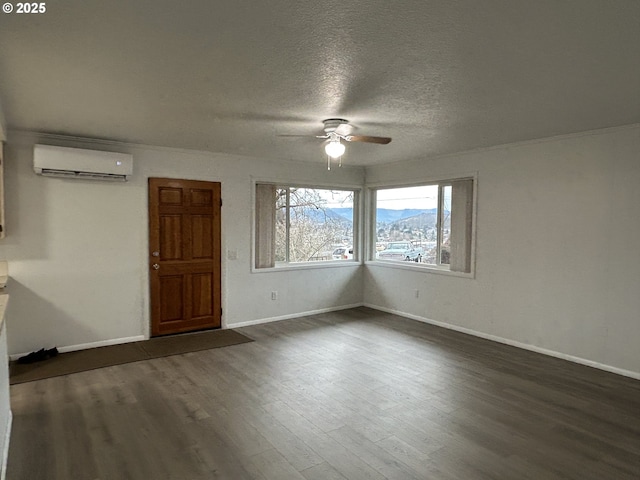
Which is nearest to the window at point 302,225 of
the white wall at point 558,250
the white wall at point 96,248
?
the white wall at point 96,248

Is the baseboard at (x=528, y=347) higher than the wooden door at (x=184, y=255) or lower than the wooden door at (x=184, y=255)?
lower

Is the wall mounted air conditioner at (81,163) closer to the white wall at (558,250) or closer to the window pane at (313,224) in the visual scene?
the window pane at (313,224)

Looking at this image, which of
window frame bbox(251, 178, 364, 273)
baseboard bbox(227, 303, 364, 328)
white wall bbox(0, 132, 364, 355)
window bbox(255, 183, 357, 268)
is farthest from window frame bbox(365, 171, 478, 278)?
white wall bbox(0, 132, 364, 355)

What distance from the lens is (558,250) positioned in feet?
14.5

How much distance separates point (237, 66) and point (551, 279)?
3.98 metres

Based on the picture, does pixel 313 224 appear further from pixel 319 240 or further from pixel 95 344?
pixel 95 344

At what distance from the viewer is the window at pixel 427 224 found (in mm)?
5457

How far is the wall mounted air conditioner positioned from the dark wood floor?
2.11 m

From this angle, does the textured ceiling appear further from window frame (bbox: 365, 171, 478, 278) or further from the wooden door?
window frame (bbox: 365, 171, 478, 278)

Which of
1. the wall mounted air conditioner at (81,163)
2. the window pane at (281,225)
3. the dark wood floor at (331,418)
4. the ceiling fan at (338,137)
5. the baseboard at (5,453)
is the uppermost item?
the ceiling fan at (338,137)

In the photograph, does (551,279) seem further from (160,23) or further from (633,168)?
(160,23)

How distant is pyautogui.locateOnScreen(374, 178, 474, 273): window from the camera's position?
17.9 ft

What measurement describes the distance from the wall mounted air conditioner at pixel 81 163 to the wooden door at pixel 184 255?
443mm

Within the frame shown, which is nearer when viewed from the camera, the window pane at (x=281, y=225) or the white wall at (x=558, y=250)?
the white wall at (x=558, y=250)
